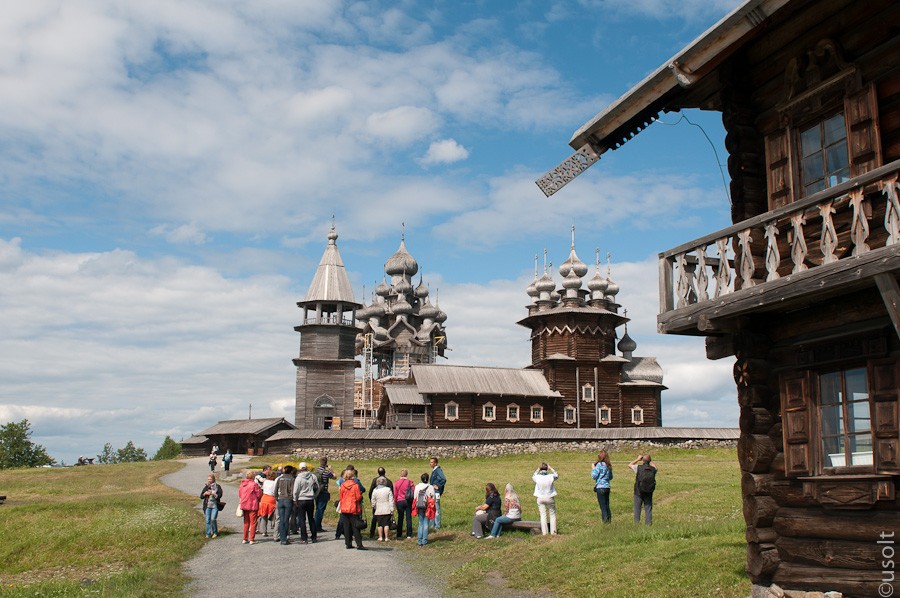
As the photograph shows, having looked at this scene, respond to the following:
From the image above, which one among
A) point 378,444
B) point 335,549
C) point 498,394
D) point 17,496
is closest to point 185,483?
point 17,496

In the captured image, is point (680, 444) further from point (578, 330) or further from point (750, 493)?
point (750, 493)

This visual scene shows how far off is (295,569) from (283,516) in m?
3.81

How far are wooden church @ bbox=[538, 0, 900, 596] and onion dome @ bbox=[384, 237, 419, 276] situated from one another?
80738 millimetres

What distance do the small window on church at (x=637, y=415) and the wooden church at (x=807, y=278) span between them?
54.1m

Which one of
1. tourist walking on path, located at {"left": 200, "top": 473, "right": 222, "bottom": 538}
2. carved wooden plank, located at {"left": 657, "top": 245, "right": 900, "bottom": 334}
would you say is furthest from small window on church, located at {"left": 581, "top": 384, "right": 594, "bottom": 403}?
carved wooden plank, located at {"left": 657, "top": 245, "right": 900, "bottom": 334}

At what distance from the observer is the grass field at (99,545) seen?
14.4m

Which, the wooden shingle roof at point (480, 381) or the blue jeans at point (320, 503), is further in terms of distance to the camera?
the wooden shingle roof at point (480, 381)

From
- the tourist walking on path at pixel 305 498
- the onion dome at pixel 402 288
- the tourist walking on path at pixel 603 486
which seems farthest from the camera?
the onion dome at pixel 402 288

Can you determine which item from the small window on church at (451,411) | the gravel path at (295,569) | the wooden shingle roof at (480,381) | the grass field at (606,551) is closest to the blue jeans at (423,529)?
the grass field at (606,551)

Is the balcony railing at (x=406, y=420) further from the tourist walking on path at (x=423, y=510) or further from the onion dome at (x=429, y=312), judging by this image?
the tourist walking on path at (x=423, y=510)

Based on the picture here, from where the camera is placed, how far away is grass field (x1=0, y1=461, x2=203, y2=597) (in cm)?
1436

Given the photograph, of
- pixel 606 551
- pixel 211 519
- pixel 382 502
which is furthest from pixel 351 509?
pixel 606 551

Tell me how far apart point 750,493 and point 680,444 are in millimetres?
40665

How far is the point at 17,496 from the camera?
34500 mm
